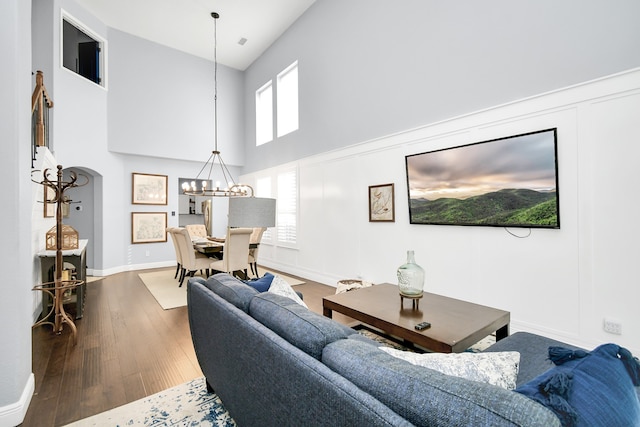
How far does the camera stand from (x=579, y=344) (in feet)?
8.55

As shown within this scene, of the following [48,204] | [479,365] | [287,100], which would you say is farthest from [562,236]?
[48,204]

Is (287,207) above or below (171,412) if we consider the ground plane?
above

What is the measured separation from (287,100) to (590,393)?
22.2 feet

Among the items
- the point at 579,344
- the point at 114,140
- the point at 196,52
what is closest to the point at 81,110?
the point at 114,140

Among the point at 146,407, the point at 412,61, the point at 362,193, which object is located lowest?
the point at 146,407

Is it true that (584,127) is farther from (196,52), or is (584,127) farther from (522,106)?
(196,52)

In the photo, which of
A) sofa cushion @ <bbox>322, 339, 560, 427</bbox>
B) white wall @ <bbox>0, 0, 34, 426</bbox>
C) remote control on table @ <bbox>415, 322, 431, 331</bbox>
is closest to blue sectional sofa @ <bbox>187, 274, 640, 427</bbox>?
sofa cushion @ <bbox>322, 339, 560, 427</bbox>

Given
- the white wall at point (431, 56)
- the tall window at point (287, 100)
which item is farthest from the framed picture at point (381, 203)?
the tall window at point (287, 100)

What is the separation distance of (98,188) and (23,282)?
17.0ft

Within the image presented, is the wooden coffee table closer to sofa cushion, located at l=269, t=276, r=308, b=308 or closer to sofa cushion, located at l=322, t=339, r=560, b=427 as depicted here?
sofa cushion, located at l=269, t=276, r=308, b=308

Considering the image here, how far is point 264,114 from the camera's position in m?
7.45

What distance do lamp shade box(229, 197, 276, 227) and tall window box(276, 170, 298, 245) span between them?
384 cm

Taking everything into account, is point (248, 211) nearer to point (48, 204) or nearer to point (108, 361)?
point (108, 361)

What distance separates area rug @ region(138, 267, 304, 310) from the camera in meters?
4.29
